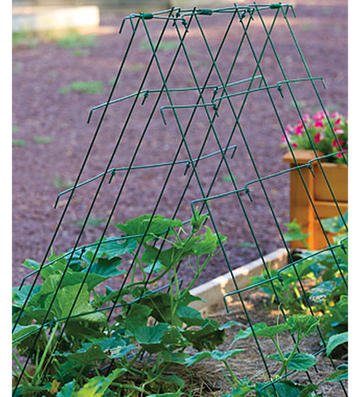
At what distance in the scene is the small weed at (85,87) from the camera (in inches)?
285

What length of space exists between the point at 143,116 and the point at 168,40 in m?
2.97

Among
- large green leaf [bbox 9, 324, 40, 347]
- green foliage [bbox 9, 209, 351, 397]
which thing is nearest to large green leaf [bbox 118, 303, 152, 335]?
green foliage [bbox 9, 209, 351, 397]

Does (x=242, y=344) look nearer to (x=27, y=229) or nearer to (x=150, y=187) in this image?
(x=27, y=229)

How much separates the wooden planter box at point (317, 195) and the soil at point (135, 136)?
47cm

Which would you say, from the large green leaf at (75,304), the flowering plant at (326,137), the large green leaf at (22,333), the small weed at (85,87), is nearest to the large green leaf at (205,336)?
the large green leaf at (75,304)

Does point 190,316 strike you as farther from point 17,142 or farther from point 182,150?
point 17,142

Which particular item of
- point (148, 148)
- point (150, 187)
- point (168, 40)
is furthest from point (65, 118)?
point (168, 40)

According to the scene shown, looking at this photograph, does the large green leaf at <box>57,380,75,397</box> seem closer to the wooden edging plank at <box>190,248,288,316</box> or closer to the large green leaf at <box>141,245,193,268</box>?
the large green leaf at <box>141,245,193,268</box>

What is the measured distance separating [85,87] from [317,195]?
4.49 meters

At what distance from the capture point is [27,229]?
13.8 ft

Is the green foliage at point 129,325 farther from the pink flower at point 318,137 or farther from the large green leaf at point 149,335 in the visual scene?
the pink flower at point 318,137

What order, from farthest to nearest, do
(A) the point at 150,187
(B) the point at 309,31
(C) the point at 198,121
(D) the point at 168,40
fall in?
(B) the point at 309,31, (D) the point at 168,40, (C) the point at 198,121, (A) the point at 150,187

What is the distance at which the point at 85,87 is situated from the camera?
7309 mm

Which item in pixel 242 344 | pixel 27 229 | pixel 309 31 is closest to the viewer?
pixel 242 344
